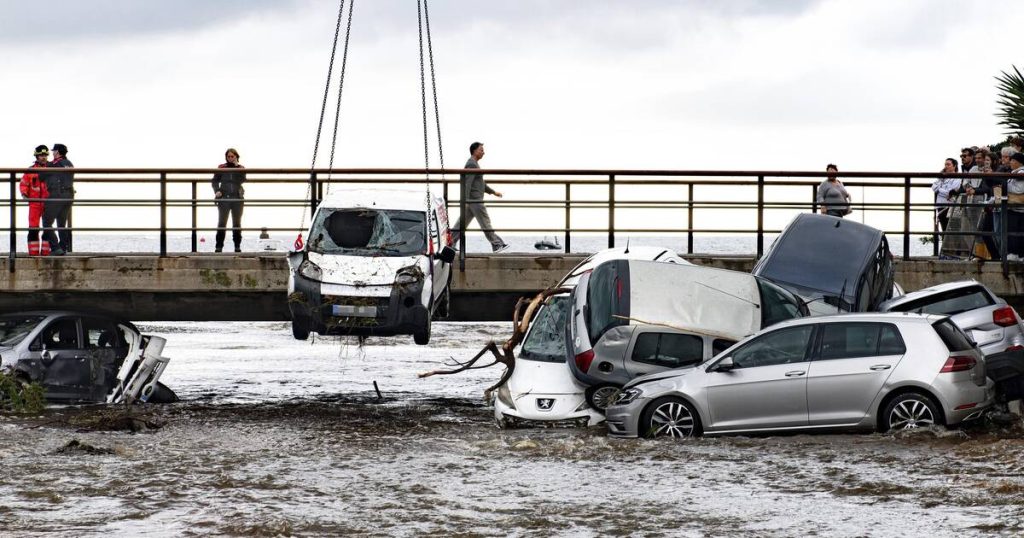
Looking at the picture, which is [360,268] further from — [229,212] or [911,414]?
[911,414]

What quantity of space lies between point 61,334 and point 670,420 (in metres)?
8.52

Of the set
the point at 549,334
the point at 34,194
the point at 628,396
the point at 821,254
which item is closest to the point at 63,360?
the point at 34,194

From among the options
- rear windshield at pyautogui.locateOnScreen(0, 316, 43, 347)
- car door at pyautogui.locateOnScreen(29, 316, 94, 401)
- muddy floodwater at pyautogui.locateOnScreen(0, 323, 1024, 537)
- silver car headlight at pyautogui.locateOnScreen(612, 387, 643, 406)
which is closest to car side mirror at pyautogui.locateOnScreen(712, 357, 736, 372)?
muddy floodwater at pyautogui.locateOnScreen(0, 323, 1024, 537)

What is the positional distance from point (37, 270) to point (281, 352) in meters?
16.4

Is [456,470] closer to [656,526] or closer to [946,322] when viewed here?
[656,526]

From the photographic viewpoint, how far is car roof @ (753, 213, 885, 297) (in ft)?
58.5

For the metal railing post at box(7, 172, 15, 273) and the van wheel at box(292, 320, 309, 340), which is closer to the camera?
the van wheel at box(292, 320, 309, 340)

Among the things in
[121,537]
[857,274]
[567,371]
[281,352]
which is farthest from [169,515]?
[281,352]

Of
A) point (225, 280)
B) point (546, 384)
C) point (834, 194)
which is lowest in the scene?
point (546, 384)

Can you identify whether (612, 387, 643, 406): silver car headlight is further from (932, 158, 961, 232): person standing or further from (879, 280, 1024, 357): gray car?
(932, 158, 961, 232): person standing

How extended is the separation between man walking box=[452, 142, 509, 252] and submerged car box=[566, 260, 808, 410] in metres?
4.22

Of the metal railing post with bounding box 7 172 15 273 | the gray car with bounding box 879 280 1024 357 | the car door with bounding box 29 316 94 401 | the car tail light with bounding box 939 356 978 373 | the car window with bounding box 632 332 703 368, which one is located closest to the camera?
the car tail light with bounding box 939 356 978 373

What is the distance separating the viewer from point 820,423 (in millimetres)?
15227

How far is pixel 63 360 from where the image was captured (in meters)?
19.6
